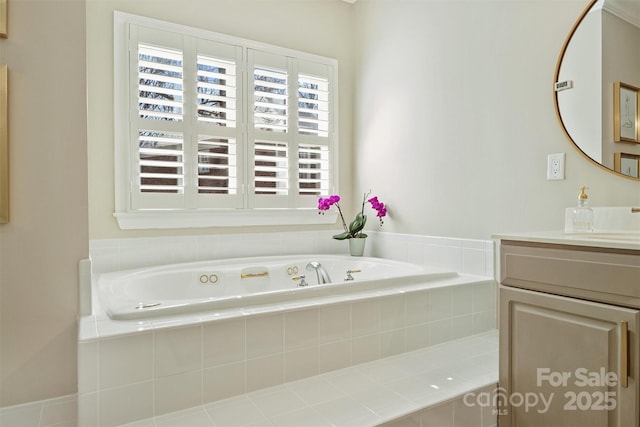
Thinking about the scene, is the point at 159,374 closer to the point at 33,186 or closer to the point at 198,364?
the point at 198,364

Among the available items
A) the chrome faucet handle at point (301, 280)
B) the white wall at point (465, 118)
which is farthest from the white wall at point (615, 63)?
the chrome faucet handle at point (301, 280)

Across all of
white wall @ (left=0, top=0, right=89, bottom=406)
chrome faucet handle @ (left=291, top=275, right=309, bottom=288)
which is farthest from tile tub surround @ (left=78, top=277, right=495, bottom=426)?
chrome faucet handle @ (left=291, top=275, right=309, bottom=288)

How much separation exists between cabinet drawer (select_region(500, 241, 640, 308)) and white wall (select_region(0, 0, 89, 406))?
67.2 inches

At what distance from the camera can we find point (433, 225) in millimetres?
2760

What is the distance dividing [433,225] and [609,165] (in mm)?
1139

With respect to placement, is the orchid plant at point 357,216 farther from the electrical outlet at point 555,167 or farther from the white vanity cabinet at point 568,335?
the white vanity cabinet at point 568,335

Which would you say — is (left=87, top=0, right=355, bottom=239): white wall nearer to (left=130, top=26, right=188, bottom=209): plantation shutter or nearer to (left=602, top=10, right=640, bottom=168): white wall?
(left=130, top=26, right=188, bottom=209): plantation shutter

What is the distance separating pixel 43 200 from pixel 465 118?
2.33 metres

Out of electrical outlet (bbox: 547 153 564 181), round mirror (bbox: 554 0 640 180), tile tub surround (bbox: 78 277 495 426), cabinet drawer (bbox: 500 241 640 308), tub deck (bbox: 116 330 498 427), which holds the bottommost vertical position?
tub deck (bbox: 116 330 498 427)

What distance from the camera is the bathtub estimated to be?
160 cm

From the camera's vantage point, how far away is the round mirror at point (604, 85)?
171cm

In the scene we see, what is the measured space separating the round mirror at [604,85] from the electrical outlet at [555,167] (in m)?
0.11

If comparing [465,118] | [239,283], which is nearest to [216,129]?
[239,283]

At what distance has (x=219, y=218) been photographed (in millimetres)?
2869
